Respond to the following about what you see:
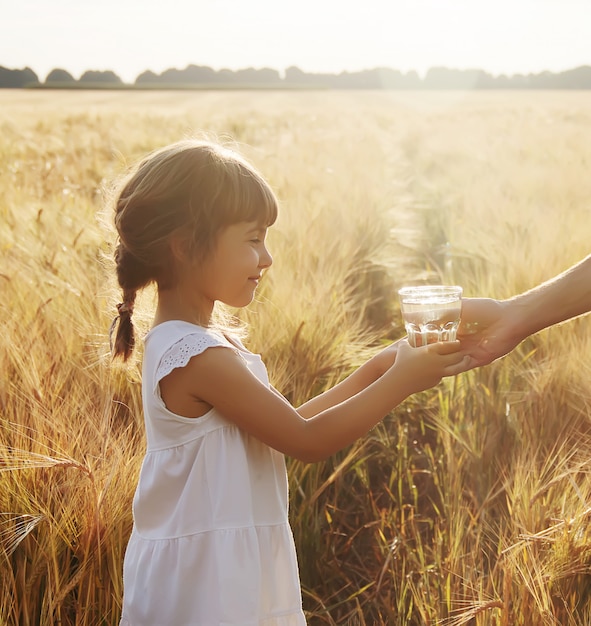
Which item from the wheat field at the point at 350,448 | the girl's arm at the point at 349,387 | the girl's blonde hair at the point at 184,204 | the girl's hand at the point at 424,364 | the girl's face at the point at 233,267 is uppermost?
the girl's blonde hair at the point at 184,204

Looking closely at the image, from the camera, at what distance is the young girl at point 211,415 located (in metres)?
1.31

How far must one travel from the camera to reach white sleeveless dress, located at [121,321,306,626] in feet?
4.29

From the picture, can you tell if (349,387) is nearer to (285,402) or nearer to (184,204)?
(285,402)

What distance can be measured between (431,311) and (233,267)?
1.01 feet

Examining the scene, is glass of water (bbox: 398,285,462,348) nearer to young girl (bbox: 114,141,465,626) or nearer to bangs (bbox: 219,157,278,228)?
young girl (bbox: 114,141,465,626)

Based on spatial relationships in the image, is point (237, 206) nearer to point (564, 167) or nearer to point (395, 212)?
point (395, 212)

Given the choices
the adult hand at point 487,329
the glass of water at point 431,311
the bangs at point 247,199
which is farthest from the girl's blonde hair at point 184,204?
the adult hand at point 487,329

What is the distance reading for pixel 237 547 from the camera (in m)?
1.32

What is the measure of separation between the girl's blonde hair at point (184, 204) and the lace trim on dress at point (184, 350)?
140mm

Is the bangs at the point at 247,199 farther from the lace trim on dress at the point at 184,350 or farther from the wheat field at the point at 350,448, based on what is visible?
the wheat field at the point at 350,448

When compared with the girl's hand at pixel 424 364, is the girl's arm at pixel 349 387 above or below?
below

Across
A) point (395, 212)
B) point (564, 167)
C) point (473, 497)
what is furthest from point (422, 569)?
point (564, 167)

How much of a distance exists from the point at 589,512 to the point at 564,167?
5.19 meters

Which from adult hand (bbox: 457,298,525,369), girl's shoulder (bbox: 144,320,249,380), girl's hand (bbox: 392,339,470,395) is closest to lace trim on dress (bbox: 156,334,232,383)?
girl's shoulder (bbox: 144,320,249,380)
